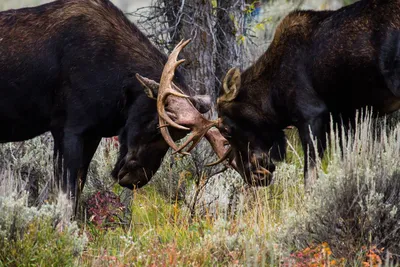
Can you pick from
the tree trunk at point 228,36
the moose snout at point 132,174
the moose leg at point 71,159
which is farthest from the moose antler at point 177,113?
the tree trunk at point 228,36

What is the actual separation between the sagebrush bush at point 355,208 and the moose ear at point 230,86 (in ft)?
8.66

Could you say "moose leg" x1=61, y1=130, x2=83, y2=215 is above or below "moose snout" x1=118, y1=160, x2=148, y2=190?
above

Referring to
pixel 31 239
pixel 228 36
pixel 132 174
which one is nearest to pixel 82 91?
pixel 132 174

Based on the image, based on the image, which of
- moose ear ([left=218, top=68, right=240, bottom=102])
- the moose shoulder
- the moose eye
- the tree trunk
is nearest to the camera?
the moose shoulder

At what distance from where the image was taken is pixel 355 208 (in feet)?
18.8

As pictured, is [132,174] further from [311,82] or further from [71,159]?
[311,82]

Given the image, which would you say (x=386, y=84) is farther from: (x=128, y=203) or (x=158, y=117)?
(x=128, y=203)

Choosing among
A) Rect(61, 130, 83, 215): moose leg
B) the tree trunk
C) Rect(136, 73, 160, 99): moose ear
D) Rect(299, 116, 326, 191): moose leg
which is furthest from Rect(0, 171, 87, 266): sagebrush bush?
the tree trunk

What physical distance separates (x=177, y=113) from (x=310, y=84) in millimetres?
1565

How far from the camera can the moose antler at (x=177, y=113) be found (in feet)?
22.9

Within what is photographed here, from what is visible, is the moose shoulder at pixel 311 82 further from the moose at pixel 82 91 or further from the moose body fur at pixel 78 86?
the moose body fur at pixel 78 86

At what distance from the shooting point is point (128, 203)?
8203 mm

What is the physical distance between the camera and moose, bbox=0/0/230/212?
7.22 metres

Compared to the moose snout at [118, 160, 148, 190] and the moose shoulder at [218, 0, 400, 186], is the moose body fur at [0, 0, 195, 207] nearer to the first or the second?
the moose snout at [118, 160, 148, 190]
